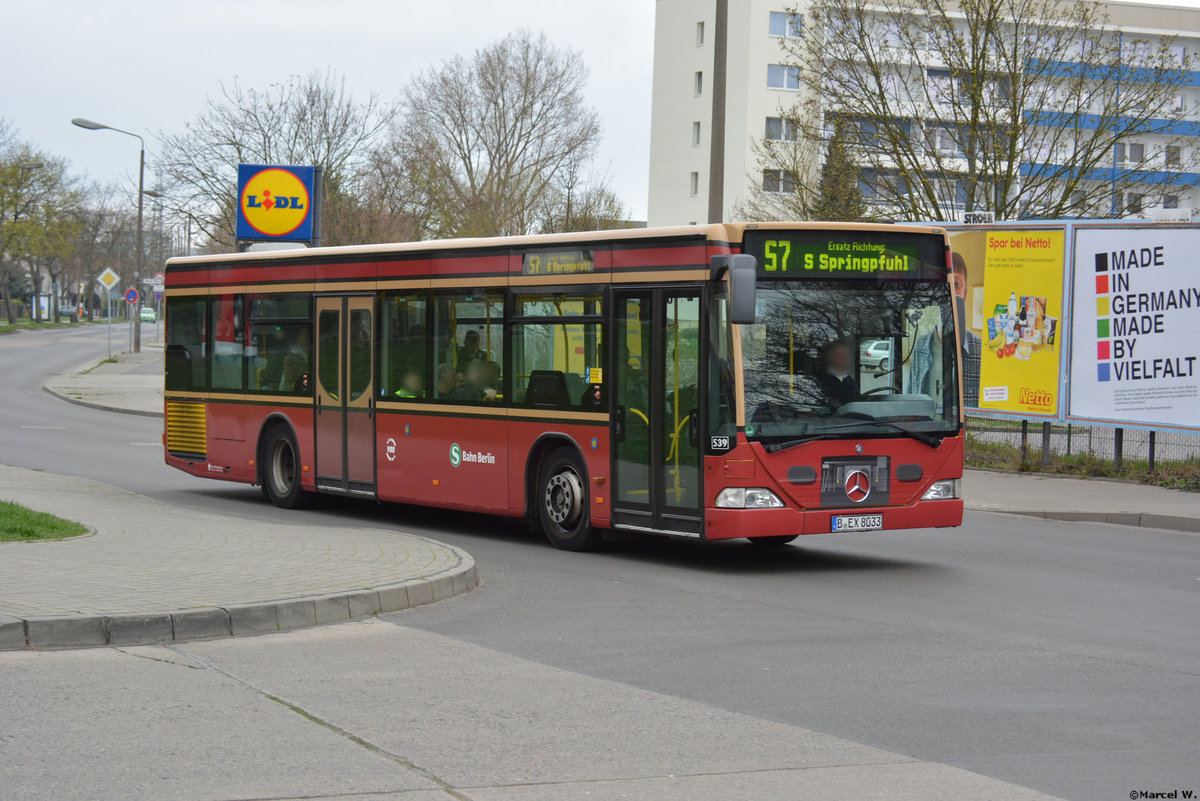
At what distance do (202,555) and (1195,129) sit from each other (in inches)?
2938

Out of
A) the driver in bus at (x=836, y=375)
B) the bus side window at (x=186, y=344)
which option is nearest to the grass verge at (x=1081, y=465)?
the driver in bus at (x=836, y=375)

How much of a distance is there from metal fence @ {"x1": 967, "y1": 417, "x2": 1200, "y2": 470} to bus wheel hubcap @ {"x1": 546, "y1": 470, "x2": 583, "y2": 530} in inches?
374

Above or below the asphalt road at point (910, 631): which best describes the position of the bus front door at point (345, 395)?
above

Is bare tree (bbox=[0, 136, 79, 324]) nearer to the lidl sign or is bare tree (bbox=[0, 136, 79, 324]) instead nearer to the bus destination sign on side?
the lidl sign

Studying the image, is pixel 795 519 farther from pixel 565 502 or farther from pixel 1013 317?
pixel 1013 317

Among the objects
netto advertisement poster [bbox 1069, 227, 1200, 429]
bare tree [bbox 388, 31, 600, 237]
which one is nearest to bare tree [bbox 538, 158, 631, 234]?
bare tree [bbox 388, 31, 600, 237]

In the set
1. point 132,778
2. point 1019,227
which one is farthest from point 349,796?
point 1019,227

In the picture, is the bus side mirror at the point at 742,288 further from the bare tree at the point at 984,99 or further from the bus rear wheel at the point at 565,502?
the bare tree at the point at 984,99

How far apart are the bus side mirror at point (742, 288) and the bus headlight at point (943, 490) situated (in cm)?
236

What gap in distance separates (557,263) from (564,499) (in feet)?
7.11

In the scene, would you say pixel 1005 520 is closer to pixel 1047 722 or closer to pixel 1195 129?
pixel 1047 722

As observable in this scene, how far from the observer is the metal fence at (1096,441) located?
19297 mm

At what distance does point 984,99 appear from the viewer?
29.8 m

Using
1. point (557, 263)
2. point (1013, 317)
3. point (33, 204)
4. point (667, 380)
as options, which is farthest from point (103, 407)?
point (33, 204)
